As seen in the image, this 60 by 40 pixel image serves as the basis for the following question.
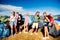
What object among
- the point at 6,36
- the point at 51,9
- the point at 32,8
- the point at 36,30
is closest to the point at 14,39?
the point at 6,36

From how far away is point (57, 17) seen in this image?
2.27 metres

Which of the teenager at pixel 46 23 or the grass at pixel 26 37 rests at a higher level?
the teenager at pixel 46 23

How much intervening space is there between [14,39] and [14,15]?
0.35 metres

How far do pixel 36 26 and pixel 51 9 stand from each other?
0.35 metres

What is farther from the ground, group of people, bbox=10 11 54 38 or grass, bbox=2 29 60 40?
group of people, bbox=10 11 54 38

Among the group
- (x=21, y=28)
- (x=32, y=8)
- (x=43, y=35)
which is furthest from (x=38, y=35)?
(x=32, y=8)

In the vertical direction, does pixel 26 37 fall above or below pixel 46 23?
below

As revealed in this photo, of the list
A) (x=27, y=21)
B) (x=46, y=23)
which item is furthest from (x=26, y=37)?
(x=46, y=23)

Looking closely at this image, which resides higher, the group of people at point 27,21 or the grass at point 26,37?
the group of people at point 27,21

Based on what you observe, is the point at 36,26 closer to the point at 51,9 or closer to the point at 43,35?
the point at 43,35

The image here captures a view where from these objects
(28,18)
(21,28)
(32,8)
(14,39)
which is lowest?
(14,39)

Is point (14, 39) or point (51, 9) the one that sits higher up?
point (51, 9)

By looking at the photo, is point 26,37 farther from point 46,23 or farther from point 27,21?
point 46,23

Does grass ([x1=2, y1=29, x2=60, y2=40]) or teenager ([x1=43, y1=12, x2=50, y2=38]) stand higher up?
teenager ([x1=43, y1=12, x2=50, y2=38])
